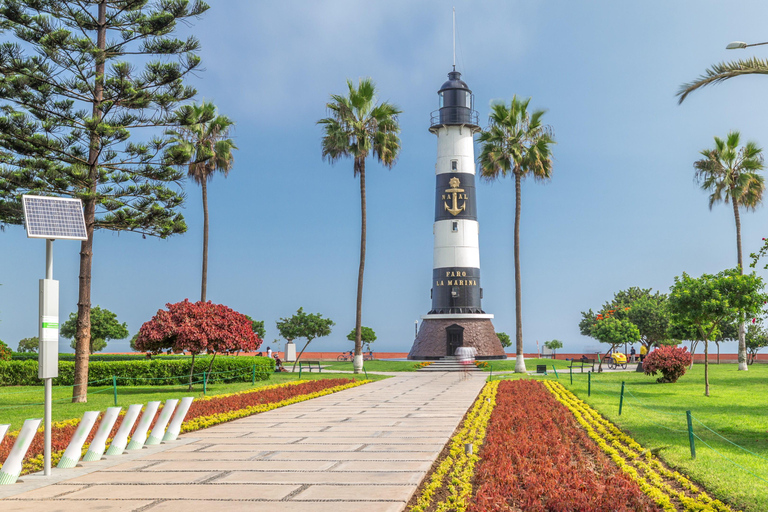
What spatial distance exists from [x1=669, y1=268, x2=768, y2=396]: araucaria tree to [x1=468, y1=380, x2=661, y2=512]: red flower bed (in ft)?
29.4

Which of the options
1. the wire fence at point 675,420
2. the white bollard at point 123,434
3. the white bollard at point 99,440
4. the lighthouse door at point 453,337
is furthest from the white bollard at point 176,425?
the lighthouse door at point 453,337

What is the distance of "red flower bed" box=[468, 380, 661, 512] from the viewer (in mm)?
6336

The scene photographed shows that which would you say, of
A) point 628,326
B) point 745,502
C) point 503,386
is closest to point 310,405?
point 503,386

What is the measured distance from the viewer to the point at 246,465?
27.0 feet

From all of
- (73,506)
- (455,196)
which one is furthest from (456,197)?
(73,506)

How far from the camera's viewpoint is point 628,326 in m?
37.7

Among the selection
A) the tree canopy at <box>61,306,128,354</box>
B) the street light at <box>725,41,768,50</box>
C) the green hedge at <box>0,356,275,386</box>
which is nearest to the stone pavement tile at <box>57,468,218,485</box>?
the street light at <box>725,41,768,50</box>

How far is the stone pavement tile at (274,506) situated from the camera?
238 inches

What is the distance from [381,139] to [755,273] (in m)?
18.5

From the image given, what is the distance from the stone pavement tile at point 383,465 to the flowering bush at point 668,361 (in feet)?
51.6

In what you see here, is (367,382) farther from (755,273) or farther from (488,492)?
(488,492)

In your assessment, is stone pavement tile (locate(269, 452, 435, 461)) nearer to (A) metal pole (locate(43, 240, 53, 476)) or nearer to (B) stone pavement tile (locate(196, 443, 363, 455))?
(B) stone pavement tile (locate(196, 443, 363, 455))

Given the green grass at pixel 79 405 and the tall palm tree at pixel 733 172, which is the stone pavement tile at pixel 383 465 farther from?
the tall palm tree at pixel 733 172

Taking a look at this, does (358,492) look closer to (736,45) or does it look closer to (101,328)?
(736,45)
